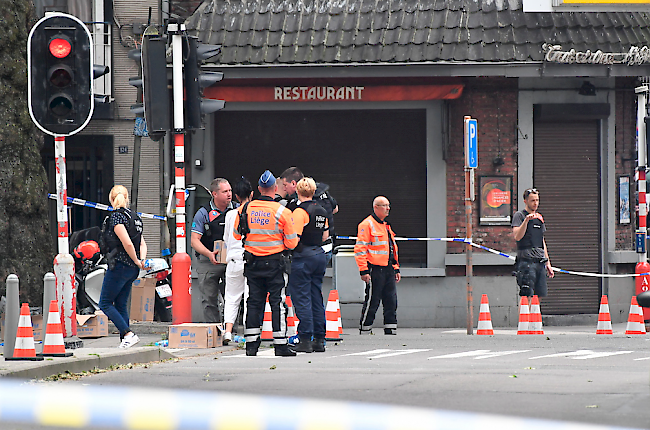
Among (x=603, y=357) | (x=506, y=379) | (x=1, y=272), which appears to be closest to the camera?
(x=506, y=379)

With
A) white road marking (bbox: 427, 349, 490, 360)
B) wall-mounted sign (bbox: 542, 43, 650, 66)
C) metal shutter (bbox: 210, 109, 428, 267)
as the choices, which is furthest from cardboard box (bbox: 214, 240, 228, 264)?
wall-mounted sign (bbox: 542, 43, 650, 66)

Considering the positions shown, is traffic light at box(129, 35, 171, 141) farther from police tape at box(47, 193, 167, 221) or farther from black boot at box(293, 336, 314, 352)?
police tape at box(47, 193, 167, 221)

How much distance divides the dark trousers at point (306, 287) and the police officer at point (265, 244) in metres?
0.49

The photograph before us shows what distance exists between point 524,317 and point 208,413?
29.8ft

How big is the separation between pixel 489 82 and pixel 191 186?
4.83 meters

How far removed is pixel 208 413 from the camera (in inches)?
264

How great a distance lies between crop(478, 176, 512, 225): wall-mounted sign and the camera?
695 inches

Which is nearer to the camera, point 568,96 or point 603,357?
point 603,357

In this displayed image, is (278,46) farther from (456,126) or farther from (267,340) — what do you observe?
(267,340)

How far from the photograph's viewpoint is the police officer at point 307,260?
39.1 ft

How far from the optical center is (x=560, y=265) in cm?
1805

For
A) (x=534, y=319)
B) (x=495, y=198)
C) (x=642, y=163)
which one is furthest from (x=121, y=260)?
(x=642, y=163)

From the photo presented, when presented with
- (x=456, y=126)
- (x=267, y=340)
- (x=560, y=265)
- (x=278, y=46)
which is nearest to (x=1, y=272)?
(x=267, y=340)

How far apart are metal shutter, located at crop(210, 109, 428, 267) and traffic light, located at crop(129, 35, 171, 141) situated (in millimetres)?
5267
